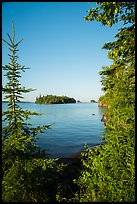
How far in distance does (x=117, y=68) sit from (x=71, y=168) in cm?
1014

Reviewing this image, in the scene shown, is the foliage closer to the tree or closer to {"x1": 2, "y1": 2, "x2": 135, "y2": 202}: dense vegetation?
{"x1": 2, "y1": 2, "x2": 135, "y2": 202}: dense vegetation

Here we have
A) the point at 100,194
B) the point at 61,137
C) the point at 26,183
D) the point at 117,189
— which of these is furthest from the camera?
the point at 61,137

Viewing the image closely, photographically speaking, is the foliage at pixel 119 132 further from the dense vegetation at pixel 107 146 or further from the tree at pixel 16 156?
the tree at pixel 16 156

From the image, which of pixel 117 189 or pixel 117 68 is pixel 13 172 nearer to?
pixel 117 189

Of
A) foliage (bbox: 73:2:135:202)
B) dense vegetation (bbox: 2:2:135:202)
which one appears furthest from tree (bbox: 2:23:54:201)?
foliage (bbox: 73:2:135:202)

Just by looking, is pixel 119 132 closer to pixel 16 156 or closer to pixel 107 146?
pixel 107 146

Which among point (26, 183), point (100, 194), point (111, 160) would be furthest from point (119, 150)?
point (26, 183)

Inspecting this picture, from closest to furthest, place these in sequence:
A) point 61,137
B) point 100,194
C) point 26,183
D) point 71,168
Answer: point 100,194 → point 26,183 → point 71,168 → point 61,137

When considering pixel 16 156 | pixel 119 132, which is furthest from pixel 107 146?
pixel 16 156

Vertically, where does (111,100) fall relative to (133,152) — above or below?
above

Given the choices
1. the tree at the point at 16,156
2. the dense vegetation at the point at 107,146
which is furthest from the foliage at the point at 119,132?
the tree at the point at 16,156

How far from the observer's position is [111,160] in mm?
6914

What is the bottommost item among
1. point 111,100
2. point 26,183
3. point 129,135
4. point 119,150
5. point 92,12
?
point 26,183

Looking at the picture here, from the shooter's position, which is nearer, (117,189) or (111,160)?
(117,189)
